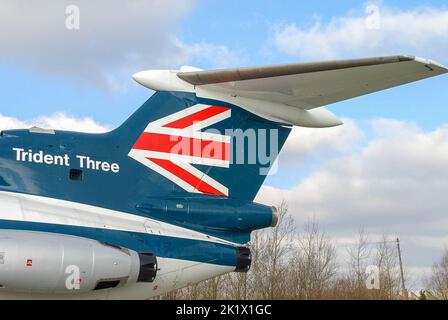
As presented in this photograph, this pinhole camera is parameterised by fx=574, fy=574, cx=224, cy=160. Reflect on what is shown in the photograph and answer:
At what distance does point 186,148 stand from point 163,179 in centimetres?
46

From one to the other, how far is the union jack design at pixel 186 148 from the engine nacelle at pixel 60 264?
1.33 meters

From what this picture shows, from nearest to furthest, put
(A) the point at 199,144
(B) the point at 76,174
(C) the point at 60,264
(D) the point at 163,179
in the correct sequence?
1. (C) the point at 60,264
2. (B) the point at 76,174
3. (D) the point at 163,179
4. (A) the point at 199,144

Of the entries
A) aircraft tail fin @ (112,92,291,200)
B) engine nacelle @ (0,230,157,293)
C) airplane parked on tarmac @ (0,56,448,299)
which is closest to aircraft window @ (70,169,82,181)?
airplane parked on tarmac @ (0,56,448,299)

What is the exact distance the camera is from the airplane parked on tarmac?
17.7ft

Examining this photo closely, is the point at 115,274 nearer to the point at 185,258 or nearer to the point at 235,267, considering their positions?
the point at 185,258

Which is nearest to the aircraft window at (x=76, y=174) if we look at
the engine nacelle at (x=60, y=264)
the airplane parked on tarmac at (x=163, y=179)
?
the airplane parked on tarmac at (x=163, y=179)

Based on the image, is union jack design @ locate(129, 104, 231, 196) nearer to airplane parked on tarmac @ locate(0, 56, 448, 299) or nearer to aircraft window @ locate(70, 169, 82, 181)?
airplane parked on tarmac @ locate(0, 56, 448, 299)

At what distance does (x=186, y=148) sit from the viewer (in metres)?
A: 6.75

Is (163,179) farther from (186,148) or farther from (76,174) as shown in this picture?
(76,174)

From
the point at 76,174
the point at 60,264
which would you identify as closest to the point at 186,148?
the point at 76,174

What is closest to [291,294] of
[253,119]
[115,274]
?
[253,119]

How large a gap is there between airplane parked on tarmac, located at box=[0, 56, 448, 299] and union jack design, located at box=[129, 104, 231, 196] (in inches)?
0.5

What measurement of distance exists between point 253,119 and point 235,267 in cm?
184
